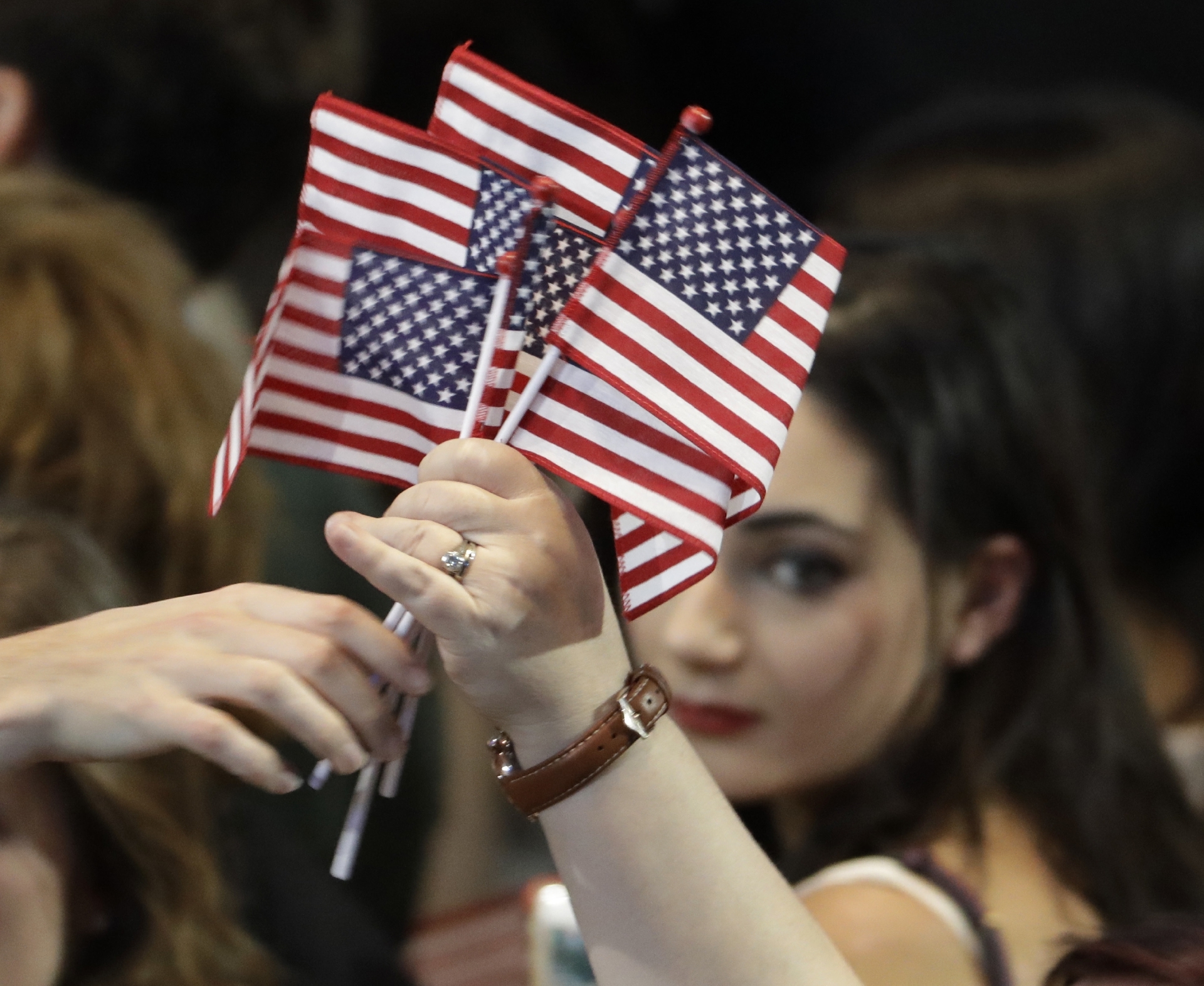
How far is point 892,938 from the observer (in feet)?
3.01

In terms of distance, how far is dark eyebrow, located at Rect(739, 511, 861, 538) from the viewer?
118cm

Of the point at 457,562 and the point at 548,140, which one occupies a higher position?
the point at 548,140

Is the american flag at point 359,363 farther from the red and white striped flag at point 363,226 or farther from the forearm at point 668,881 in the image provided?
the forearm at point 668,881

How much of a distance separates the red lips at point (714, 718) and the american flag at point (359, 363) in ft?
1.83

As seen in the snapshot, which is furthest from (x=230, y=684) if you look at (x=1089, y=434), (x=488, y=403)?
(x=1089, y=434)

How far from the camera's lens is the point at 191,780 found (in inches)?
45.7

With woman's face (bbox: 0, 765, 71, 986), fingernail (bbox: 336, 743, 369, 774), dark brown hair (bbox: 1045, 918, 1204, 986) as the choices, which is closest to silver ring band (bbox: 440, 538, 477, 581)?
fingernail (bbox: 336, 743, 369, 774)

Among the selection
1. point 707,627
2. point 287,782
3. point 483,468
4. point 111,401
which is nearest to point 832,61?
point 707,627

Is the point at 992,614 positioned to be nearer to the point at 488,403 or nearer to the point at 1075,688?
the point at 1075,688

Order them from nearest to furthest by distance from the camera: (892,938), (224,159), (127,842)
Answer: (892,938)
(127,842)
(224,159)

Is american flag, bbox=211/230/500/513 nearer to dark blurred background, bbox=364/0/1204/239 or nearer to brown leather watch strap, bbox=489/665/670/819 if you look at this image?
brown leather watch strap, bbox=489/665/670/819

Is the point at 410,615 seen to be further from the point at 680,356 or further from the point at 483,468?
the point at 680,356

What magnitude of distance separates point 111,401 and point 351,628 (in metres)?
0.70

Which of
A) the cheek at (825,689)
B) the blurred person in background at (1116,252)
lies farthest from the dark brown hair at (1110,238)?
the cheek at (825,689)
